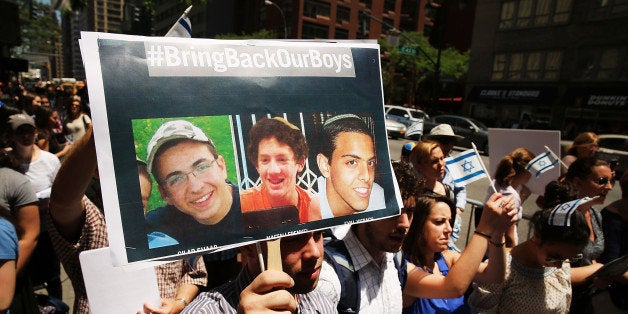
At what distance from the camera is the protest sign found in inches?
40.9

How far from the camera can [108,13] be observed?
14250cm

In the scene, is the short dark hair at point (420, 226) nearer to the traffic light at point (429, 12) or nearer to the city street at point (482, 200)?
the city street at point (482, 200)

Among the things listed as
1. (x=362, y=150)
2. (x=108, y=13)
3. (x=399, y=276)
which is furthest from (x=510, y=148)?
(x=108, y=13)

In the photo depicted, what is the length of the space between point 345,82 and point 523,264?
160 cm

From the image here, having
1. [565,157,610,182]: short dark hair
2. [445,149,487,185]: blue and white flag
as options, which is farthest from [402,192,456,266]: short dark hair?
[565,157,610,182]: short dark hair

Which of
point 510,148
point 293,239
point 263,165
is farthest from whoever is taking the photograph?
point 510,148

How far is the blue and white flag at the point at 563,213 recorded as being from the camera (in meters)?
2.05

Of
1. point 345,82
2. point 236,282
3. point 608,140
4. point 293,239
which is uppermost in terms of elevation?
point 345,82

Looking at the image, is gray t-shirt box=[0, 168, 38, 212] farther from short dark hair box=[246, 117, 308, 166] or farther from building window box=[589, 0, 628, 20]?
building window box=[589, 0, 628, 20]

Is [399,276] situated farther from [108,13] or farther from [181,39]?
[108,13]

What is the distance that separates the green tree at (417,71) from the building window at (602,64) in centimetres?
1231

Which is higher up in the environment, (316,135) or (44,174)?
(316,135)

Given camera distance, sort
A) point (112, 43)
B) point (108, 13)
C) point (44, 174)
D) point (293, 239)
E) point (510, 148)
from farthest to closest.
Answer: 1. point (108, 13)
2. point (510, 148)
3. point (44, 174)
4. point (293, 239)
5. point (112, 43)

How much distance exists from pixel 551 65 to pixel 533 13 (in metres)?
3.64
